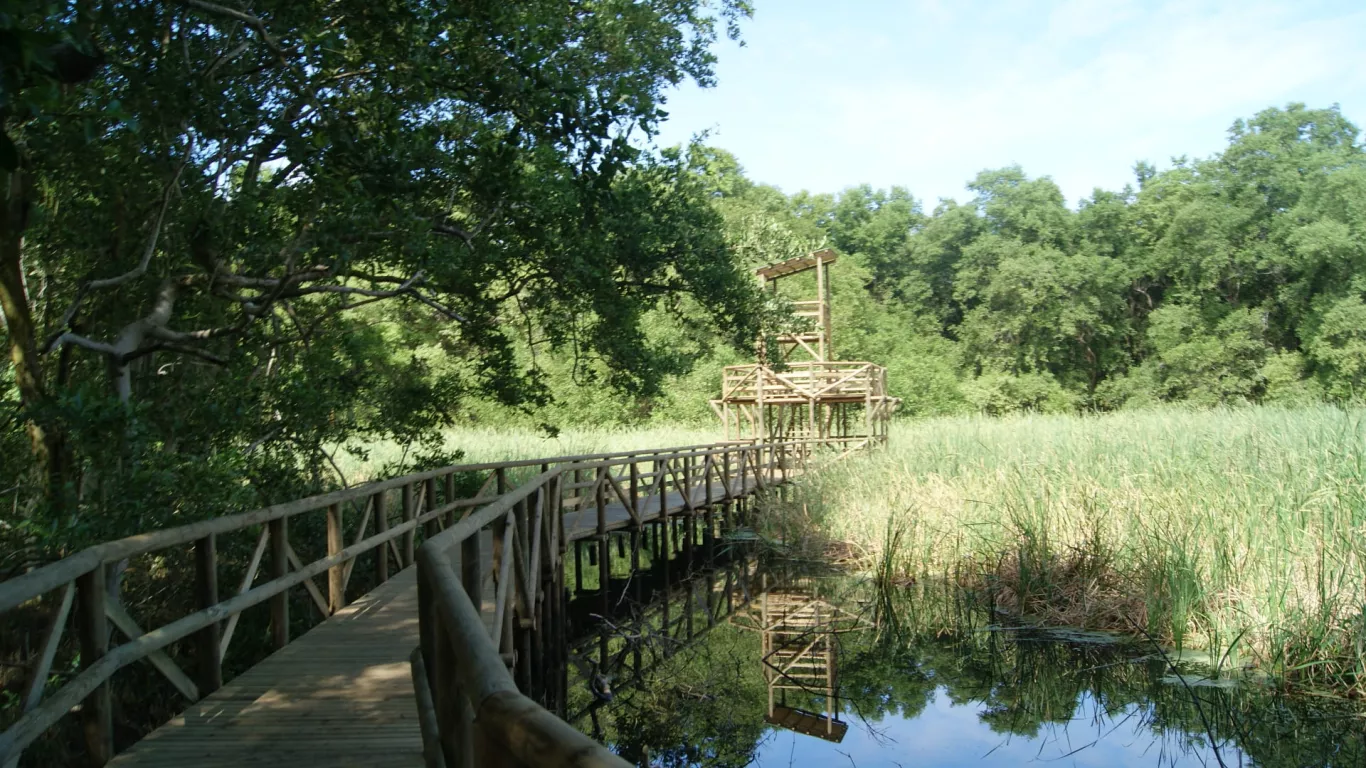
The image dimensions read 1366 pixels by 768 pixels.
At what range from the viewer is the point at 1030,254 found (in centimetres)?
4200

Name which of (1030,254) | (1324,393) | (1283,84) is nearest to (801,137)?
(1030,254)

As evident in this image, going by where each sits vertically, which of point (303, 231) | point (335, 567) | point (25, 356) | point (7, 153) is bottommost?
point (335, 567)

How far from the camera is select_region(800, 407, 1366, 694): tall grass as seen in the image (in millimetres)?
7094

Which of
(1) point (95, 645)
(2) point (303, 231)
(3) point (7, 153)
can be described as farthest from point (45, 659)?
(2) point (303, 231)

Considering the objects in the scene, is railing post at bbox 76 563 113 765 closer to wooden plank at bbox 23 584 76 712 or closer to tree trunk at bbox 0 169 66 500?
wooden plank at bbox 23 584 76 712

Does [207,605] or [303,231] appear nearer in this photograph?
[207,605]

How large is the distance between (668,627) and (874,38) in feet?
101

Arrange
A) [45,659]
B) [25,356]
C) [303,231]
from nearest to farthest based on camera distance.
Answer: [45,659] < [25,356] < [303,231]

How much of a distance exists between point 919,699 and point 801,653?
4.62 feet

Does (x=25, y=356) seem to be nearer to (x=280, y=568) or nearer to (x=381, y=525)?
(x=381, y=525)

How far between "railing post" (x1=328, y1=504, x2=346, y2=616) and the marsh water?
71.2 inches

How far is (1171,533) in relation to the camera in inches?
340

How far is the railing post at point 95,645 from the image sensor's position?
371 centimetres

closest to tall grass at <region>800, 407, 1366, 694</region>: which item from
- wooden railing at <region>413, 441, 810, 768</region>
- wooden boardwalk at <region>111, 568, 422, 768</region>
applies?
wooden railing at <region>413, 441, 810, 768</region>
